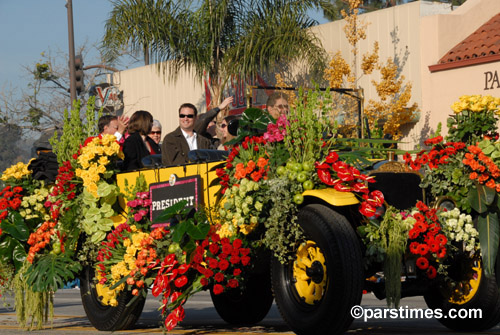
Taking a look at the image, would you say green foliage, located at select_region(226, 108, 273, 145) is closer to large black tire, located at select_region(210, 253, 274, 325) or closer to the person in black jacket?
large black tire, located at select_region(210, 253, 274, 325)

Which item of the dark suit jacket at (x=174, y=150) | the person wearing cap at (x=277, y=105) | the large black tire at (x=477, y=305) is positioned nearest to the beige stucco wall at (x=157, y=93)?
the dark suit jacket at (x=174, y=150)

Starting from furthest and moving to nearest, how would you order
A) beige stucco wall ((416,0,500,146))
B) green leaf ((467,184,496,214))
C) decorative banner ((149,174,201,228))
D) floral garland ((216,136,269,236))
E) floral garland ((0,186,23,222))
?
beige stucco wall ((416,0,500,146)) < floral garland ((0,186,23,222)) < decorative banner ((149,174,201,228)) < floral garland ((216,136,269,236)) < green leaf ((467,184,496,214))

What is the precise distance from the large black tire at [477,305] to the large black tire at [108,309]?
103 inches

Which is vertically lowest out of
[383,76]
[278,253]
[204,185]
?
[278,253]

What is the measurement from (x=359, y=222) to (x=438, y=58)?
1444 centimetres

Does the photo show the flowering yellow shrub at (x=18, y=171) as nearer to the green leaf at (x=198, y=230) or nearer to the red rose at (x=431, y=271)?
the green leaf at (x=198, y=230)

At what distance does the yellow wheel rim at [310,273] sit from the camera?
6.33 meters

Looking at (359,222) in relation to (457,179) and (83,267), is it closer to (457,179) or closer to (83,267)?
(457,179)

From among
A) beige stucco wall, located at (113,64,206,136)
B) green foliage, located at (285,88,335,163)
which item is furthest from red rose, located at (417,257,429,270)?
beige stucco wall, located at (113,64,206,136)

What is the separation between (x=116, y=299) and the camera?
8414 millimetres

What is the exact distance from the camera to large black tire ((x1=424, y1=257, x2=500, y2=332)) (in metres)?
7.07

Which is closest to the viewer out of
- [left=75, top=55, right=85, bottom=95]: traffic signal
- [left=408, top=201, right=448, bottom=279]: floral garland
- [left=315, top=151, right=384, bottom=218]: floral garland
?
[left=315, top=151, right=384, bottom=218]: floral garland

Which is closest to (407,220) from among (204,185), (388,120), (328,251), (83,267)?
(328,251)

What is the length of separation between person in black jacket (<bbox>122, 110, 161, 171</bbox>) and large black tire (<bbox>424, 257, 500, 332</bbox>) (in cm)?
318
